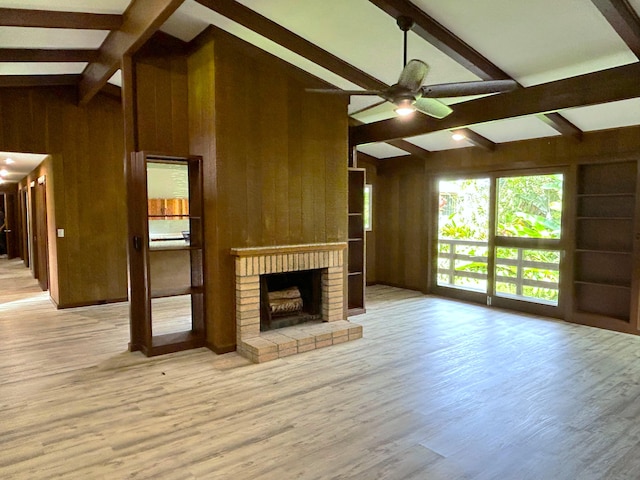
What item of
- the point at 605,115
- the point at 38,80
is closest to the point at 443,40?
the point at 605,115

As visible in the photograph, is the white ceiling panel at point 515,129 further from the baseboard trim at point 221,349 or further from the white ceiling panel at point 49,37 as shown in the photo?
the white ceiling panel at point 49,37

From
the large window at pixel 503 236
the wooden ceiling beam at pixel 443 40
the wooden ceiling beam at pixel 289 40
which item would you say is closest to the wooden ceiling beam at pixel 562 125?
the large window at pixel 503 236

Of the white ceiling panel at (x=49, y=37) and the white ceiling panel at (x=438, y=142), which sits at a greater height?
the white ceiling panel at (x=49, y=37)

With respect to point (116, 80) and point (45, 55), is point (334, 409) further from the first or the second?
point (116, 80)

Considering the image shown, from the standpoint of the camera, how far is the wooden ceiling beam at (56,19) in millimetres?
3574

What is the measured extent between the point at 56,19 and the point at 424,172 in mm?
5649

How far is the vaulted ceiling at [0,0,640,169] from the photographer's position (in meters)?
3.22

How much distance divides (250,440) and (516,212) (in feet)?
17.0

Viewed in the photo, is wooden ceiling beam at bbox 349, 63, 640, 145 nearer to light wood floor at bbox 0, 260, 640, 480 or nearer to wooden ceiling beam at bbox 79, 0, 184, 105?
light wood floor at bbox 0, 260, 640, 480

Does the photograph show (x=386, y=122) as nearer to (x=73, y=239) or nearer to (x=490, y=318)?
(x=490, y=318)

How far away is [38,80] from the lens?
556 centimetres

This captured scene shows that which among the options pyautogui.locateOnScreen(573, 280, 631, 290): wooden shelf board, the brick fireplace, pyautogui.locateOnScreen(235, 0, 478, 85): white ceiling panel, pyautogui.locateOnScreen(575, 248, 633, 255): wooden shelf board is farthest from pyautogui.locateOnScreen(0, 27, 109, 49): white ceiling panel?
pyautogui.locateOnScreen(573, 280, 631, 290): wooden shelf board

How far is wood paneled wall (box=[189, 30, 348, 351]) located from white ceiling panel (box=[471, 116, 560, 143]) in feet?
7.43

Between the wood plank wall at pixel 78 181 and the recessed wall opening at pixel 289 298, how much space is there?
3.11 m
